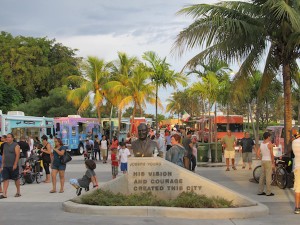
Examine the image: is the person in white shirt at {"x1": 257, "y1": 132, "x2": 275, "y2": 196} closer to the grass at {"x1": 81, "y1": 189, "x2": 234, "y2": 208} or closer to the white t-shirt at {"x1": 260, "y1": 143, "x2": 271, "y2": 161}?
the white t-shirt at {"x1": 260, "y1": 143, "x2": 271, "y2": 161}

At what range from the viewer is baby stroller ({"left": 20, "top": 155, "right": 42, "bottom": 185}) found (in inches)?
645

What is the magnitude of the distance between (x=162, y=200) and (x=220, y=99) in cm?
1903

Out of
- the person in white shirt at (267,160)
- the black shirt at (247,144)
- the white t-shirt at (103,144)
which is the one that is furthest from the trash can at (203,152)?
the person in white shirt at (267,160)

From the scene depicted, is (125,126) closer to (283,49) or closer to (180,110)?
(283,49)

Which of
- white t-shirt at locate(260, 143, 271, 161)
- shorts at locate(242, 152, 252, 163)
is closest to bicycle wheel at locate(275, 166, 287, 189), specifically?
white t-shirt at locate(260, 143, 271, 161)

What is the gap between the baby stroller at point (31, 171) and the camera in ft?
53.7

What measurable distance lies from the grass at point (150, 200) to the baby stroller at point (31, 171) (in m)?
6.21

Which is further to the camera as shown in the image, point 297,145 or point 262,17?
point 262,17

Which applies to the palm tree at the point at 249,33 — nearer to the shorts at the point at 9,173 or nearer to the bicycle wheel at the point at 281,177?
the bicycle wheel at the point at 281,177

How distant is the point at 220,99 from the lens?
28.8m

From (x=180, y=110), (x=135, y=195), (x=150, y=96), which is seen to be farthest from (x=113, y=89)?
(x=180, y=110)

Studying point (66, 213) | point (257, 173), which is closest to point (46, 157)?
point (257, 173)

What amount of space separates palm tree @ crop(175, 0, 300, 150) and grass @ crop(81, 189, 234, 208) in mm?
5535

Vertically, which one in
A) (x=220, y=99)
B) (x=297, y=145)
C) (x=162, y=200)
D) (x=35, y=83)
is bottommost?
(x=162, y=200)
